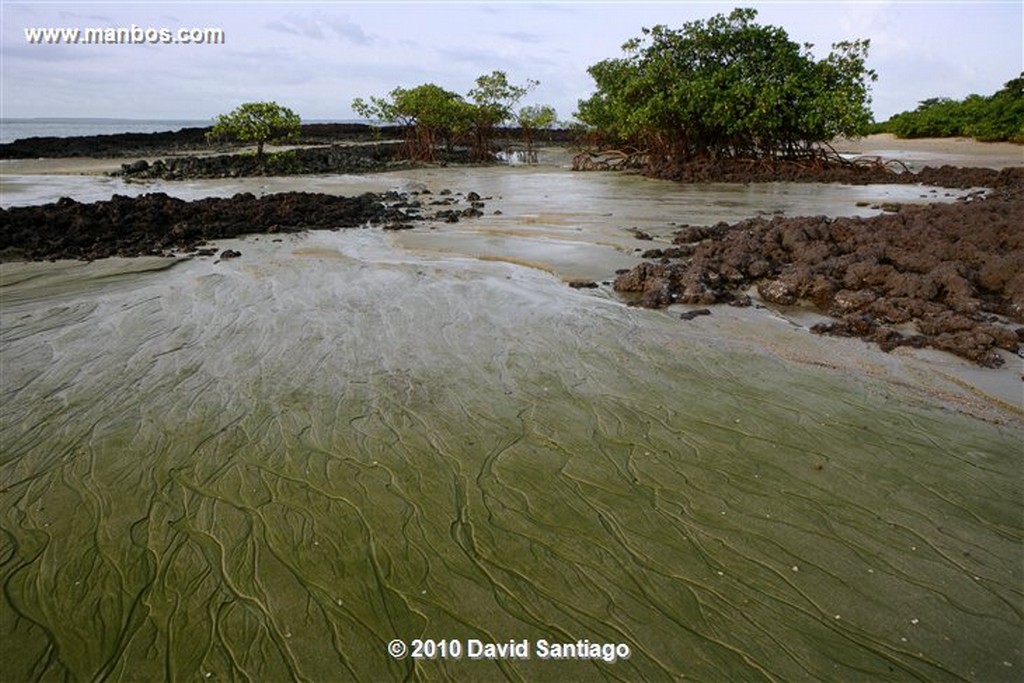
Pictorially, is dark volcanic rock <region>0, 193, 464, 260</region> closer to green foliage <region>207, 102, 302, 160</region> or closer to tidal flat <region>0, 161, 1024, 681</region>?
tidal flat <region>0, 161, 1024, 681</region>

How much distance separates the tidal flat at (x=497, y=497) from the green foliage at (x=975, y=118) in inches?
1578

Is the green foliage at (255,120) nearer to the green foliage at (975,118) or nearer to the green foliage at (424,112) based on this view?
the green foliage at (424,112)

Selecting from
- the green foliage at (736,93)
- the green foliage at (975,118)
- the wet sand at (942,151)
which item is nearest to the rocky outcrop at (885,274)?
the green foliage at (736,93)

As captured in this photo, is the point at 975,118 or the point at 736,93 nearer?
the point at 736,93

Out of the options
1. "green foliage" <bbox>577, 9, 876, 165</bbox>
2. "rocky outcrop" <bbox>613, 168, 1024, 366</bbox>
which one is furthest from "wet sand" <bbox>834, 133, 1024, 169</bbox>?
"rocky outcrop" <bbox>613, 168, 1024, 366</bbox>

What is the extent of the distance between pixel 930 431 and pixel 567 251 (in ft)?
26.4

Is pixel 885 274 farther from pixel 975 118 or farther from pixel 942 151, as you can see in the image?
pixel 975 118

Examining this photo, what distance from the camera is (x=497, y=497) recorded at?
438 cm

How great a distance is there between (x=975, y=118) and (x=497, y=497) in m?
49.1

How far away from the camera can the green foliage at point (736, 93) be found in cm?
→ 2530

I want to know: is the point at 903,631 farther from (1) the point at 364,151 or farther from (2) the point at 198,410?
(1) the point at 364,151

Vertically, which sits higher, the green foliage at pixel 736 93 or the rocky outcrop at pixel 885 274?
the green foliage at pixel 736 93

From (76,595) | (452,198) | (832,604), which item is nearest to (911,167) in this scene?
(452,198)

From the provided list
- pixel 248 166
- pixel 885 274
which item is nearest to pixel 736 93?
pixel 885 274
